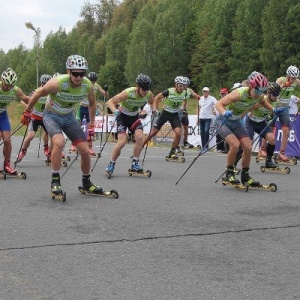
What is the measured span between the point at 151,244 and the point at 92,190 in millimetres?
3299

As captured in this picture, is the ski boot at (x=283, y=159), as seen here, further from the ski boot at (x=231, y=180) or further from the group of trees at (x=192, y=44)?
the group of trees at (x=192, y=44)

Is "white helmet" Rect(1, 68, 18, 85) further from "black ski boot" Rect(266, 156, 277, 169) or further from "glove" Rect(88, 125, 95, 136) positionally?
"black ski boot" Rect(266, 156, 277, 169)

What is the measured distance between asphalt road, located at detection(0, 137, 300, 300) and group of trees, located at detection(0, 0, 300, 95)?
1988 inches

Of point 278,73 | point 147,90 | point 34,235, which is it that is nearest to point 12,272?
point 34,235

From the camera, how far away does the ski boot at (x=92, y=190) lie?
915 centimetres

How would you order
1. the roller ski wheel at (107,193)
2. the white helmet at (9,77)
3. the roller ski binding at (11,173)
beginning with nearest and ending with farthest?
1. the roller ski wheel at (107,193)
2. the white helmet at (9,77)
3. the roller ski binding at (11,173)

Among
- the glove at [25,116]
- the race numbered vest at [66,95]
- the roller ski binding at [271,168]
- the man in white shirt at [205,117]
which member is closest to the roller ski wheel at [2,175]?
the glove at [25,116]

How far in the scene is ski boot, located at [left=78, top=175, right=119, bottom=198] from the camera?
9.15m

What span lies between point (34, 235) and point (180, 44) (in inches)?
3182

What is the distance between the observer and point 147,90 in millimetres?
12195

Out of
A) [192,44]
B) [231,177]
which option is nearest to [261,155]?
[231,177]

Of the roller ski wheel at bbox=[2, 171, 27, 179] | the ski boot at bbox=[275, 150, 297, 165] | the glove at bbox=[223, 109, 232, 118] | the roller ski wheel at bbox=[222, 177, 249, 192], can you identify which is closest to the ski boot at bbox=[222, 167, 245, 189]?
the roller ski wheel at bbox=[222, 177, 249, 192]

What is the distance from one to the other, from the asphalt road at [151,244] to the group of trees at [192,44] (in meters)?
50.5

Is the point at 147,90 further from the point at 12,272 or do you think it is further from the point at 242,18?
the point at 242,18
